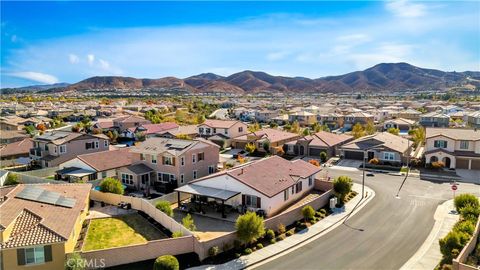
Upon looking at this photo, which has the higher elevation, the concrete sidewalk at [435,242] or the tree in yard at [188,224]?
the tree in yard at [188,224]

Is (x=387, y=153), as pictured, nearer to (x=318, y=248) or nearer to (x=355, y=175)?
(x=355, y=175)

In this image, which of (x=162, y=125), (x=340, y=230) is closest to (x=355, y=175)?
(x=340, y=230)

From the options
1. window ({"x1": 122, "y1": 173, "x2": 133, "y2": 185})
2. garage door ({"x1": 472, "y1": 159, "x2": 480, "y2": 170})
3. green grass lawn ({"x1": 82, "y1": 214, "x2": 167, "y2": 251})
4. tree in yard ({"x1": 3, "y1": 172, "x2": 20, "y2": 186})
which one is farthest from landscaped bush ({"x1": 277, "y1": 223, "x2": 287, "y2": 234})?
garage door ({"x1": 472, "y1": 159, "x2": 480, "y2": 170})

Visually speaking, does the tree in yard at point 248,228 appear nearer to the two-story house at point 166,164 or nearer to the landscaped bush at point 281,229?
the landscaped bush at point 281,229

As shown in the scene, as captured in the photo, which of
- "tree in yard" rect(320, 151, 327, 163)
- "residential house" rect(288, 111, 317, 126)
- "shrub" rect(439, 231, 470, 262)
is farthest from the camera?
"residential house" rect(288, 111, 317, 126)

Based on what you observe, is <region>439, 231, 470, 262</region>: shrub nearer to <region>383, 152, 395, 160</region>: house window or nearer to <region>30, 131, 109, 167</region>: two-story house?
<region>383, 152, 395, 160</region>: house window

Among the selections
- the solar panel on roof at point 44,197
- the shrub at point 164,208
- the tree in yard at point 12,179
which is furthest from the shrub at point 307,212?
the tree in yard at point 12,179

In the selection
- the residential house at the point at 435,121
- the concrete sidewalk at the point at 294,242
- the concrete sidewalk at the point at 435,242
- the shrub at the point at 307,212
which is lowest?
the concrete sidewalk at the point at 294,242
